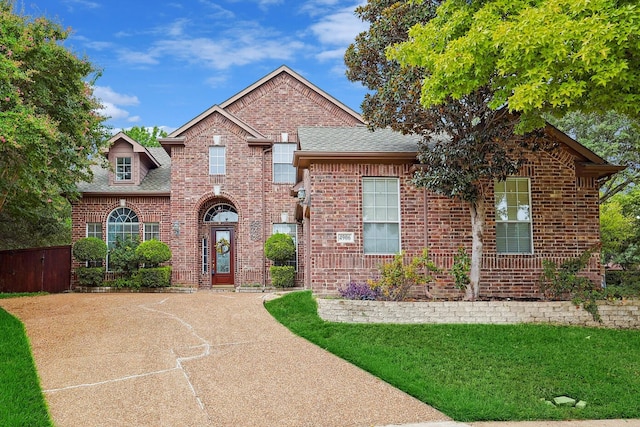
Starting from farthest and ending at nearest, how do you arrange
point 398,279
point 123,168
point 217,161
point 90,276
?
point 123,168 < point 217,161 < point 90,276 < point 398,279

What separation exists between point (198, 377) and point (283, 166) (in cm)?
1332

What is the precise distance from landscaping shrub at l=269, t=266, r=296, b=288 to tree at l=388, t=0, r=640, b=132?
418 inches

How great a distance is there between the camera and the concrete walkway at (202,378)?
6109mm

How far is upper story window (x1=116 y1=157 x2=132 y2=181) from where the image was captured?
20328 mm

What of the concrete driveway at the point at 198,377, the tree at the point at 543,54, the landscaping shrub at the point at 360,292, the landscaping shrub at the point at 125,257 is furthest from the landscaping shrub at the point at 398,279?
the landscaping shrub at the point at 125,257

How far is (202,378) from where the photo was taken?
7375mm

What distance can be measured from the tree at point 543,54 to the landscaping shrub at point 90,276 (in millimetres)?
14527

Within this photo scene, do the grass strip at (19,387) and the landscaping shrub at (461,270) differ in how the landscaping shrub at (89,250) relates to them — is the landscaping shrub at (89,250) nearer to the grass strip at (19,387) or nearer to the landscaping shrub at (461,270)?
the grass strip at (19,387)

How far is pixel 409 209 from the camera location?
41.4ft

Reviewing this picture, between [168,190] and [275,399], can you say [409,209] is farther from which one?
[168,190]

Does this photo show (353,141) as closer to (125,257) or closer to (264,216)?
(264,216)

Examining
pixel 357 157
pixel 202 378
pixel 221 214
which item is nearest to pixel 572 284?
pixel 357 157

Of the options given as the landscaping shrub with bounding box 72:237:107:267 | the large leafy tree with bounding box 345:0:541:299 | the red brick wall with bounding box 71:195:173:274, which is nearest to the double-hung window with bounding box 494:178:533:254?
the large leafy tree with bounding box 345:0:541:299

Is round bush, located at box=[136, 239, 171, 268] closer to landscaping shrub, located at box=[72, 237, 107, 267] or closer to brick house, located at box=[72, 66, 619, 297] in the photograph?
brick house, located at box=[72, 66, 619, 297]
